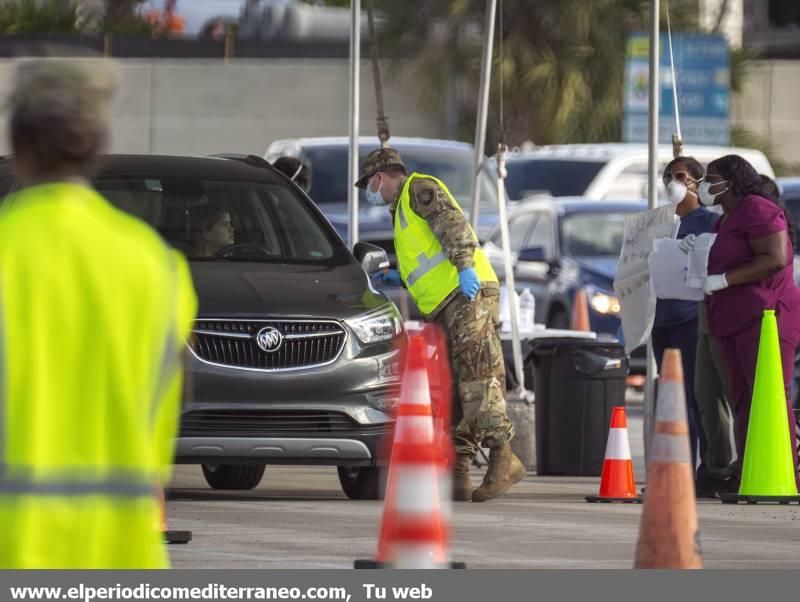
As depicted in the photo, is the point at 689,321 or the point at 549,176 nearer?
the point at 689,321

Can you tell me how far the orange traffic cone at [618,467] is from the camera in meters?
11.2

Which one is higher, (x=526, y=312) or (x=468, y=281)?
(x=468, y=281)

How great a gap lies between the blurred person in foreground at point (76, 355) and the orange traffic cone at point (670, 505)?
2.98 metres

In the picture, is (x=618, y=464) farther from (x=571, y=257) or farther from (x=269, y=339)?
(x=571, y=257)

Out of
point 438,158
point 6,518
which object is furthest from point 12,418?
point 438,158

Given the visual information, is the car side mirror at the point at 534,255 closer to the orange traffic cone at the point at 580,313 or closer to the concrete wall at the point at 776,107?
the orange traffic cone at the point at 580,313

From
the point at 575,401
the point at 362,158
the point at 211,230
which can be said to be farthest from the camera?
the point at 362,158

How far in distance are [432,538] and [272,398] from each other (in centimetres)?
436

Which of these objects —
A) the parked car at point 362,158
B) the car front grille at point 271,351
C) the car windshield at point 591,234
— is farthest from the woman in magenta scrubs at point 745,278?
the car windshield at point 591,234

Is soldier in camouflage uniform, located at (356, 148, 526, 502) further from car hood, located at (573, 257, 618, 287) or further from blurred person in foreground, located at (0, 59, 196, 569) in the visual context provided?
car hood, located at (573, 257, 618, 287)

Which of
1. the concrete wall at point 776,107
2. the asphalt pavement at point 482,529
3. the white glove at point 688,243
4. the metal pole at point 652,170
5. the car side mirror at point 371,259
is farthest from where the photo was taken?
the concrete wall at point 776,107

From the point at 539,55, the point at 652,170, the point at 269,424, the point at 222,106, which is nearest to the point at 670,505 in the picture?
the point at 269,424

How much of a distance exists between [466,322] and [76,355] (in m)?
7.47

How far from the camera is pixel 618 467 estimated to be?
439 inches
